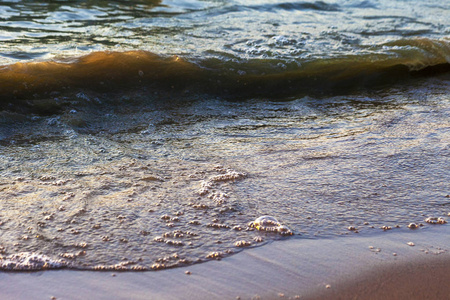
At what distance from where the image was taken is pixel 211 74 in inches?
196

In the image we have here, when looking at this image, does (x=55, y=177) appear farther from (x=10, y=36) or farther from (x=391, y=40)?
(x=391, y=40)

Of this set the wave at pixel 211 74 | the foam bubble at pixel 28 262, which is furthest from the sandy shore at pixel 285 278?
the wave at pixel 211 74

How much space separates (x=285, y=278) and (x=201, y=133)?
6.26ft

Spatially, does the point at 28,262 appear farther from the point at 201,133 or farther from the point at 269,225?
the point at 201,133

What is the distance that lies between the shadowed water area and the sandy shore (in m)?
0.09

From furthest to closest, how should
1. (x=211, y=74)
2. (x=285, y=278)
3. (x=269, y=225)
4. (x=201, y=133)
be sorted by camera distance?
(x=211, y=74) → (x=201, y=133) → (x=269, y=225) → (x=285, y=278)

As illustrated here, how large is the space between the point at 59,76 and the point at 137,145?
156 centimetres

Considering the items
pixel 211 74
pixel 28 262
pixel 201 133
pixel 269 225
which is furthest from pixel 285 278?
pixel 211 74

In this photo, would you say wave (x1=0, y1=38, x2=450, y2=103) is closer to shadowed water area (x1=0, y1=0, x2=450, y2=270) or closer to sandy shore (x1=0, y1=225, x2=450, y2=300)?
shadowed water area (x1=0, y1=0, x2=450, y2=270)

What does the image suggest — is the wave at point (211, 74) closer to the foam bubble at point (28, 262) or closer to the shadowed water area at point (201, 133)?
the shadowed water area at point (201, 133)

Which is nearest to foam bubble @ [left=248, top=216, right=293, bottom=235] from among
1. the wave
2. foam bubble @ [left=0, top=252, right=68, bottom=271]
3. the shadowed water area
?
the shadowed water area

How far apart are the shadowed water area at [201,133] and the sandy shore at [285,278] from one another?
0.30 ft

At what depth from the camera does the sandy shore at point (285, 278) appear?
1.74 metres

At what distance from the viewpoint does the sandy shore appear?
1.74 meters
